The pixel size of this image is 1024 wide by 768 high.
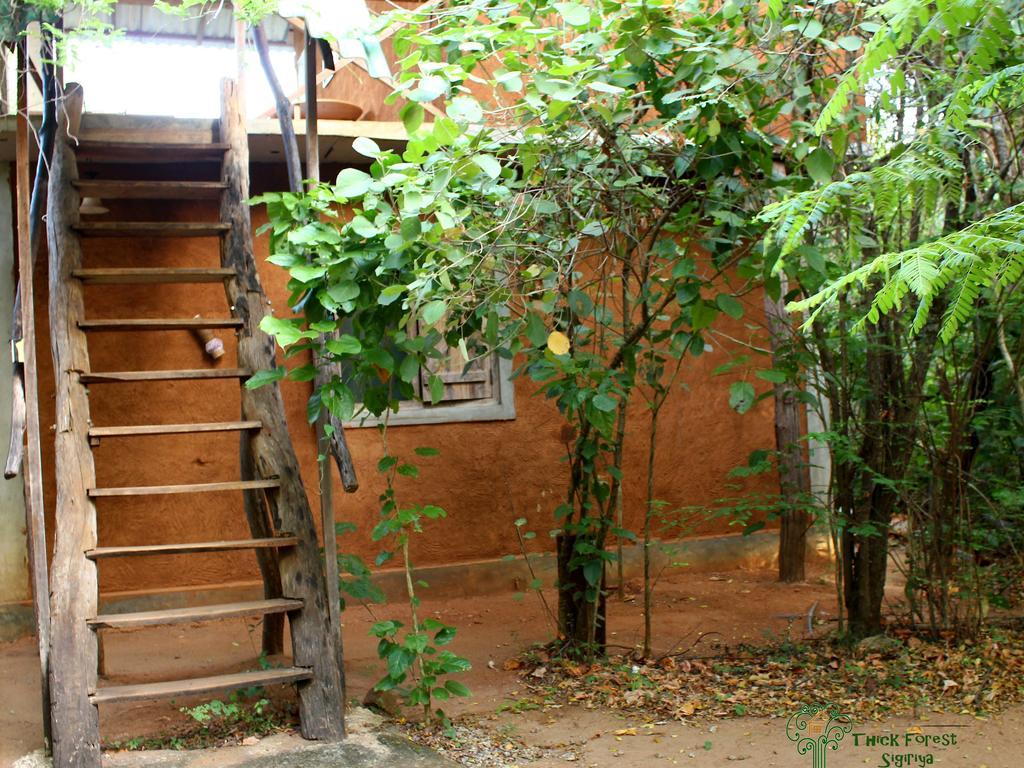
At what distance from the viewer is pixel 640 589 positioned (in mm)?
7797

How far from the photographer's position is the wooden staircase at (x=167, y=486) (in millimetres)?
4059

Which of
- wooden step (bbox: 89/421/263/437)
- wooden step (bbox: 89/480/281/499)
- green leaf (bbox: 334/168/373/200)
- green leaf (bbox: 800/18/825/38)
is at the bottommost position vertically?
wooden step (bbox: 89/480/281/499)

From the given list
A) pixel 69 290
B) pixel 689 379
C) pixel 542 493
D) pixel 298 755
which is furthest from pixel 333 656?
pixel 689 379

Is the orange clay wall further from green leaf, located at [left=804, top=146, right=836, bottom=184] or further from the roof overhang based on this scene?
green leaf, located at [left=804, top=146, right=836, bottom=184]

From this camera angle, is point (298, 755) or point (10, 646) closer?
point (298, 755)

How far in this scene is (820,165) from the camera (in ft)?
13.9

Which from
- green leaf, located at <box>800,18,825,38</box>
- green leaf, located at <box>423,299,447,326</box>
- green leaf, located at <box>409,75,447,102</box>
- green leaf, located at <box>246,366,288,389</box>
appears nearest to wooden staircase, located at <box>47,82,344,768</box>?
green leaf, located at <box>246,366,288,389</box>

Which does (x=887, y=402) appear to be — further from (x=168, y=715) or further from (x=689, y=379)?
(x=168, y=715)

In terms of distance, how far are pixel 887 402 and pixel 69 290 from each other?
4.33 meters

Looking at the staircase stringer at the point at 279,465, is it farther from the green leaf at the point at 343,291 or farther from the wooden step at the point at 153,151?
the green leaf at the point at 343,291

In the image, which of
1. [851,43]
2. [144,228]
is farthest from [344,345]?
[851,43]

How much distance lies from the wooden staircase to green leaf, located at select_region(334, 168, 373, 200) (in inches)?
51.8

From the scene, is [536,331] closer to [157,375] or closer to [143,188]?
[157,375]

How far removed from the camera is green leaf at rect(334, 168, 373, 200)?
3.92 m
